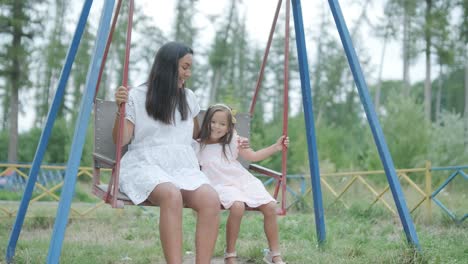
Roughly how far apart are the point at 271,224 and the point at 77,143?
1.34 metres

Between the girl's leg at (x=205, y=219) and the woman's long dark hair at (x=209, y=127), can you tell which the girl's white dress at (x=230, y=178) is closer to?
the woman's long dark hair at (x=209, y=127)

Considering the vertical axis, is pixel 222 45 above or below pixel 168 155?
above

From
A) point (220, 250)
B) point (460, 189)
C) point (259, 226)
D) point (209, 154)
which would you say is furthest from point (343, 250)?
point (460, 189)

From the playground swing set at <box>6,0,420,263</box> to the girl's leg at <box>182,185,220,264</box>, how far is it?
0.91ft

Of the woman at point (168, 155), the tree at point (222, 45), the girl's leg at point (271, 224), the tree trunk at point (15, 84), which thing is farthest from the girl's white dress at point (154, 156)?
the tree at point (222, 45)

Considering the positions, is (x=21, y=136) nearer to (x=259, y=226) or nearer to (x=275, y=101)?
(x=275, y=101)

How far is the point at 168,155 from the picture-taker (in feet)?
10.4

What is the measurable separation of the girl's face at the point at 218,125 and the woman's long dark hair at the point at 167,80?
1.09 ft

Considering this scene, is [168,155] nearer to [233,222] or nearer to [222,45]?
[233,222]

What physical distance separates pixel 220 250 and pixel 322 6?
60.4 ft

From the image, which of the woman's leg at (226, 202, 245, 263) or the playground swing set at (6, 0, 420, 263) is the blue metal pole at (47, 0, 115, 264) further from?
the woman's leg at (226, 202, 245, 263)

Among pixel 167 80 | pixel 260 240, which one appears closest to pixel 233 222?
pixel 167 80

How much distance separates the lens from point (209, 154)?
12.1 ft

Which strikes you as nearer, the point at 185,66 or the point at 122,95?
the point at 122,95
